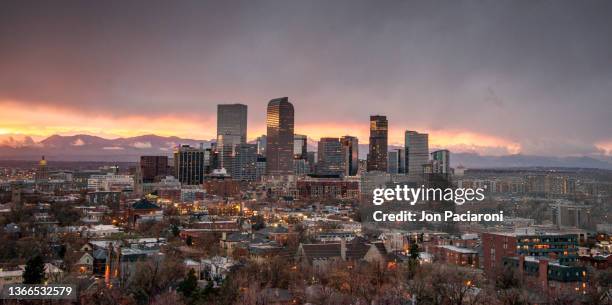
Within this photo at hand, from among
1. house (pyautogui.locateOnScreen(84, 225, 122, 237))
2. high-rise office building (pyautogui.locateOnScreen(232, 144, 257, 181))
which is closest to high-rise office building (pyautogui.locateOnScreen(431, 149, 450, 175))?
high-rise office building (pyautogui.locateOnScreen(232, 144, 257, 181))

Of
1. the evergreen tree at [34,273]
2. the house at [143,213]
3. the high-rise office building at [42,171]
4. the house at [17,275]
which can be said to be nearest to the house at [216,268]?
the house at [17,275]

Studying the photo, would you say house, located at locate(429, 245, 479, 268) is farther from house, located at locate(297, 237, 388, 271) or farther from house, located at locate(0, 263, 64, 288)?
house, located at locate(0, 263, 64, 288)

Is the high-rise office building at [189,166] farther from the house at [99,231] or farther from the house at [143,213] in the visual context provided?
the house at [99,231]

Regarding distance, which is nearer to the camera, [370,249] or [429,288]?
[429,288]

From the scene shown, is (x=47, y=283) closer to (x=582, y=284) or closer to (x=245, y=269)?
(x=245, y=269)

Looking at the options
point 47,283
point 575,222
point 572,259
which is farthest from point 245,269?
point 575,222

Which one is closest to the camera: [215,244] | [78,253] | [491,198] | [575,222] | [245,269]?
[245,269]
